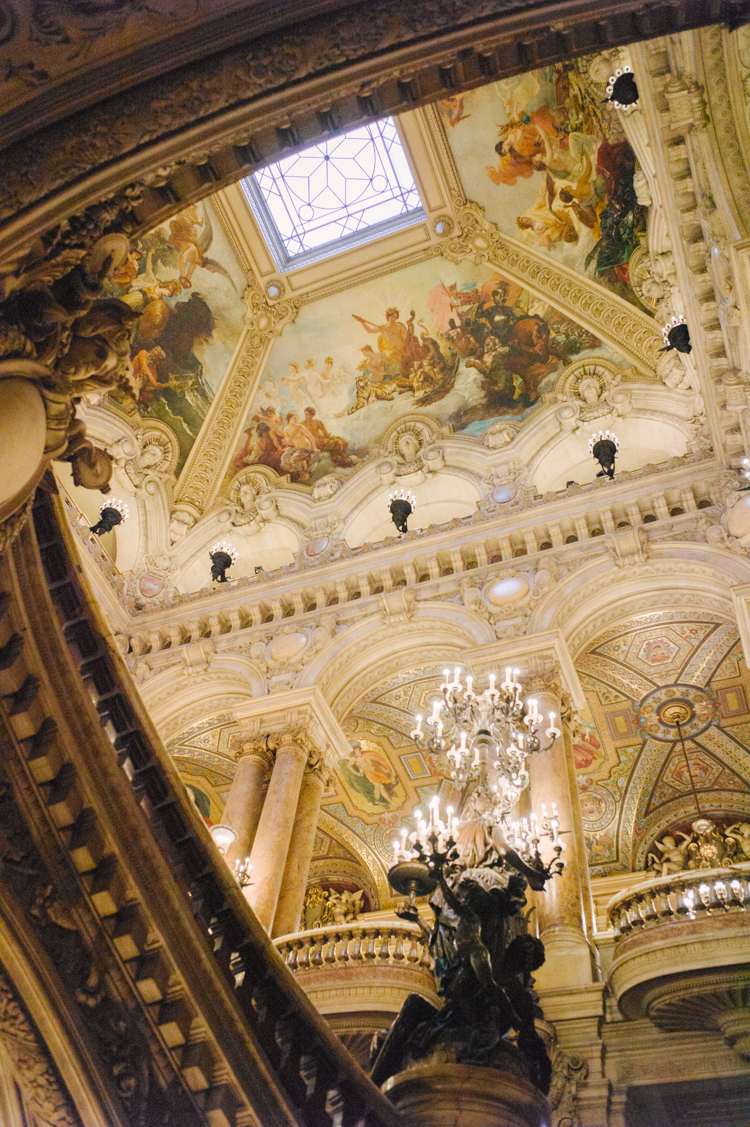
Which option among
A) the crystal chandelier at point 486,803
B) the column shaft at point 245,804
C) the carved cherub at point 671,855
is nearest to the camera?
the crystal chandelier at point 486,803

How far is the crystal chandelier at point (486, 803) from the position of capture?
7129 millimetres

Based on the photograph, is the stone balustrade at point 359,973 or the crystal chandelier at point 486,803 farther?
the stone balustrade at point 359,973

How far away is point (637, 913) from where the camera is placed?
8.19 meters

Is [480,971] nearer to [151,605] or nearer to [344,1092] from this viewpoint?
[344,1092]

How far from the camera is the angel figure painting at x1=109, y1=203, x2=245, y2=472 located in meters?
15.2

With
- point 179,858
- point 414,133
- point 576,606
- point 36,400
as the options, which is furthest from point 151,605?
point 36,400

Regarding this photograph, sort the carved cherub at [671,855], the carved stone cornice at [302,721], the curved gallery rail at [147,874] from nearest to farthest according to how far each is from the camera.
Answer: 1. the curved gallery rail at [147,874]
2. the carved stone cornice at [302,721]
3. the carved cherub at [671,855]

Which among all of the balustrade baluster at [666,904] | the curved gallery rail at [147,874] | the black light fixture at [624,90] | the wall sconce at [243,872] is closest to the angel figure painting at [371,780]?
the wall sconce at [243,872]

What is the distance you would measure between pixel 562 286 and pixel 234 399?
569 centimetres

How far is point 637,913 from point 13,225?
7.32m

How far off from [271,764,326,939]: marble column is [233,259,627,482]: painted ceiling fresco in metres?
6.02

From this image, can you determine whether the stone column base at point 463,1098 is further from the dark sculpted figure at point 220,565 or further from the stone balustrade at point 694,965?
the dark sculpted figure at point 220,565

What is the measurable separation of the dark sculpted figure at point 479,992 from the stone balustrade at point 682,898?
1879 millimetres

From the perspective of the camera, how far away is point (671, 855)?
47.0 feet
